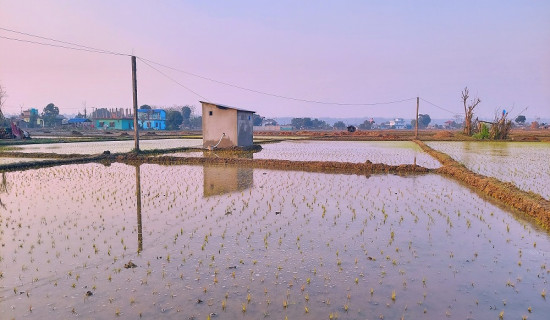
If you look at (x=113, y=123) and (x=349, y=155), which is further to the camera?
(x=113, y=123)

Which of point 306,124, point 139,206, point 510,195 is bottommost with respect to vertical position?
point 139,206

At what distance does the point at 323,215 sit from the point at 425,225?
7.16 feet

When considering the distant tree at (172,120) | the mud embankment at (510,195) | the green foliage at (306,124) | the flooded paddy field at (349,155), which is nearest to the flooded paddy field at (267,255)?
the mud embankment at (510,195)

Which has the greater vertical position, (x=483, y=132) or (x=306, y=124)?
(x=306, y=124)

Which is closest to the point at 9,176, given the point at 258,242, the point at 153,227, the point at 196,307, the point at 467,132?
the point at 153,227

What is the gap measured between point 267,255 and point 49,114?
264ft

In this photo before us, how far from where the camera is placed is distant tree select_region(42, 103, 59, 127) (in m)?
67.7

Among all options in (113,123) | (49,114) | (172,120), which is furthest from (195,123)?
(49,114)

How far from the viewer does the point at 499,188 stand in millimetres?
10336

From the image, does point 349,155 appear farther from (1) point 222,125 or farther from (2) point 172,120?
(2) point 172,120

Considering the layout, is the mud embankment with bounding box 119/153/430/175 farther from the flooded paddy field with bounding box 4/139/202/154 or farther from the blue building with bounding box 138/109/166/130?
the blue building with bounding box 138/109/166/130

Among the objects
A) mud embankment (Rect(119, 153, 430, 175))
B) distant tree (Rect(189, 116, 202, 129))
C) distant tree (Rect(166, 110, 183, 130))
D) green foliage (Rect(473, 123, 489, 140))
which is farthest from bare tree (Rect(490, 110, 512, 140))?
distant tree (Rect(189, 116, 202, 129))

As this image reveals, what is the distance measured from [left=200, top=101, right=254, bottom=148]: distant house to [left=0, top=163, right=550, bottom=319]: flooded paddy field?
12001 mm

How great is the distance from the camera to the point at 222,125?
22.8 m
